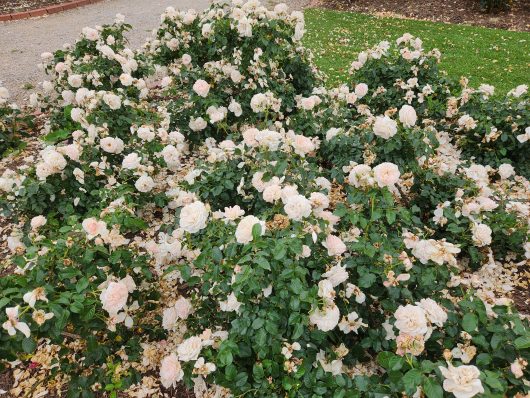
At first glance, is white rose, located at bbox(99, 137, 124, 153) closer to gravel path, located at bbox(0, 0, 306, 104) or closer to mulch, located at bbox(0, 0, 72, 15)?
gravel path, located at bbox(0, 0, 306, 104)

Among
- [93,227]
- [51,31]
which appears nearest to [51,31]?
[51,31]

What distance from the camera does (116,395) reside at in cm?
215

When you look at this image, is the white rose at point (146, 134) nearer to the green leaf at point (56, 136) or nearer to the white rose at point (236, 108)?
the white rose at point (236, 108)

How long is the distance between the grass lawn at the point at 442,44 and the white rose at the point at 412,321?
4.40 m

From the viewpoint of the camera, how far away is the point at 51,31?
27.3ft

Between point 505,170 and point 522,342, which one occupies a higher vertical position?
point 522,342

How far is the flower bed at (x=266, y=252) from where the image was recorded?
5.87 ft

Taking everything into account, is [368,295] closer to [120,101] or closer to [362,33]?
[120,101]

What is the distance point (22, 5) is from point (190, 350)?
11.1 m

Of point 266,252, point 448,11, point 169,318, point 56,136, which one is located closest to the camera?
point 266,252

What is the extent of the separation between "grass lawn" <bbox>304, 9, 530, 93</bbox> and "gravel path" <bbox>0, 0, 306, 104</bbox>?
2.72 metres

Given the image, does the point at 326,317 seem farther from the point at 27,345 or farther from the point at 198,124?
the point at 198,124

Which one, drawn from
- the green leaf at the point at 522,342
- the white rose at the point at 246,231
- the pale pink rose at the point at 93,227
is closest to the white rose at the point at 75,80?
the pale pink rose at the point at 93,227

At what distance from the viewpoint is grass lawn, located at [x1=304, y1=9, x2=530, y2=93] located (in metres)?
5.87
